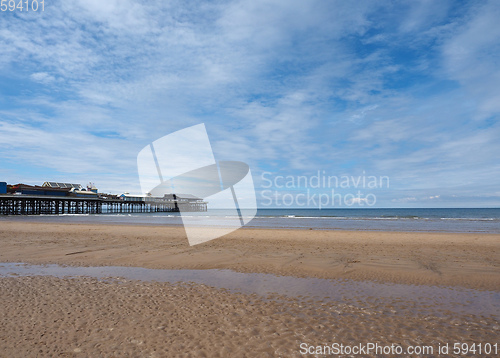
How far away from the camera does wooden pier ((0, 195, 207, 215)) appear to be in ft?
217

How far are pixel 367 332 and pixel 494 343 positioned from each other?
156cm

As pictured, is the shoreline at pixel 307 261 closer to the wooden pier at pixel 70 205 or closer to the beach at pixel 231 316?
the beach at pixel 231 316


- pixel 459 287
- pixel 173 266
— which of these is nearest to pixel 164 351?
pixel 173 266

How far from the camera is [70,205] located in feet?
268

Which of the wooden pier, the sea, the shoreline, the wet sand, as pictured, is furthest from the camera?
the wooden pier

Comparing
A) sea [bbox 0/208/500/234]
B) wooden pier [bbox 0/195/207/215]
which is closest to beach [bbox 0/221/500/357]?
sea [bbox 0/208/500/234]

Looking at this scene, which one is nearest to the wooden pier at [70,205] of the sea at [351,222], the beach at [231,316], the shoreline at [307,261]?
the sea at [351,222]

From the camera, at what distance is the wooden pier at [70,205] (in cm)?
6619

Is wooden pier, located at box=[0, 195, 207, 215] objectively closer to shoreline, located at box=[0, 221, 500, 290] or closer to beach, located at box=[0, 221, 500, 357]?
shoreline, located at box=[0, 221, 500, 290]

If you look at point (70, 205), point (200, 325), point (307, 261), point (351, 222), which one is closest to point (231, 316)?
point (200, 325)

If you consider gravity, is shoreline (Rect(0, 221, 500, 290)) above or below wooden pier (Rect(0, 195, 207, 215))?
below

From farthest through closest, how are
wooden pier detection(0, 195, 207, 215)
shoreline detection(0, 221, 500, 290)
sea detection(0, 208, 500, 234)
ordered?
1. wooden pier detection(0, 195, 207, 215)
2. sea detection(0, 208, 500, 234)
3. shoreline detection(0, 221, 500, 290)

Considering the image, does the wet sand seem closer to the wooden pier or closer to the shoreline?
the shoreline

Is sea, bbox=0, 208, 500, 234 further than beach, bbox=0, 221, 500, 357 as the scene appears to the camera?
Yes
